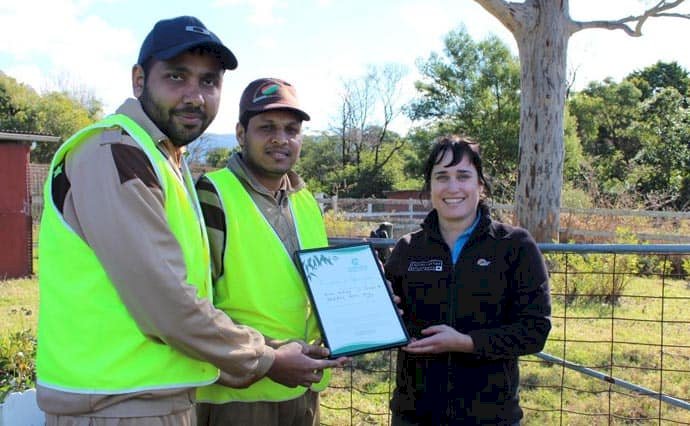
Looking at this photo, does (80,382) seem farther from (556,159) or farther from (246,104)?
(556,159)

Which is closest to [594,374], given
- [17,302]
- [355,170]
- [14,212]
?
[17,302]

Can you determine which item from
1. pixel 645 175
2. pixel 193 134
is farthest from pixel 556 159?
pixel 645 175

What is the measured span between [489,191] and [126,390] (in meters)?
1.85

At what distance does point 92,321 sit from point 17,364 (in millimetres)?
1850

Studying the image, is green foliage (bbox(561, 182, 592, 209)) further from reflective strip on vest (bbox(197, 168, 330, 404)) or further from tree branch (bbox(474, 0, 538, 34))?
reflective strip on vest (bbox(197, 168, 330, 404))

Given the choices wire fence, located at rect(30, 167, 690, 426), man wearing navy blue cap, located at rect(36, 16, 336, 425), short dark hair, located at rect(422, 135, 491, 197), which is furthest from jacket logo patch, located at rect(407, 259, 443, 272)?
man wearing navy blue cap, located at rect(36, 16, 336, 425)

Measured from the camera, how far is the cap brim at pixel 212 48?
2008mm

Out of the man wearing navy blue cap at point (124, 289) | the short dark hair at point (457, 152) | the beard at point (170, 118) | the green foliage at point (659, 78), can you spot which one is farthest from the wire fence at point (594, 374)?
the green foliage at point (659, 78)

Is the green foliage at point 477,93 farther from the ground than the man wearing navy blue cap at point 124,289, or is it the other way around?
the green foliage at point 477,93

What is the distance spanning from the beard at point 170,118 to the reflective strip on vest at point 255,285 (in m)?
0.44

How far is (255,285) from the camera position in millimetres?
2518

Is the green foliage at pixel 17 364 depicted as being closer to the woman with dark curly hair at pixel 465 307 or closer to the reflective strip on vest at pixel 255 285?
the reflective strip on vest at pixel 255 285

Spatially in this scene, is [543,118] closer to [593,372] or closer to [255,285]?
[593,372]

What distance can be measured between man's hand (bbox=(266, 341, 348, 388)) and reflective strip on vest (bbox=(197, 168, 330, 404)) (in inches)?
5.4
